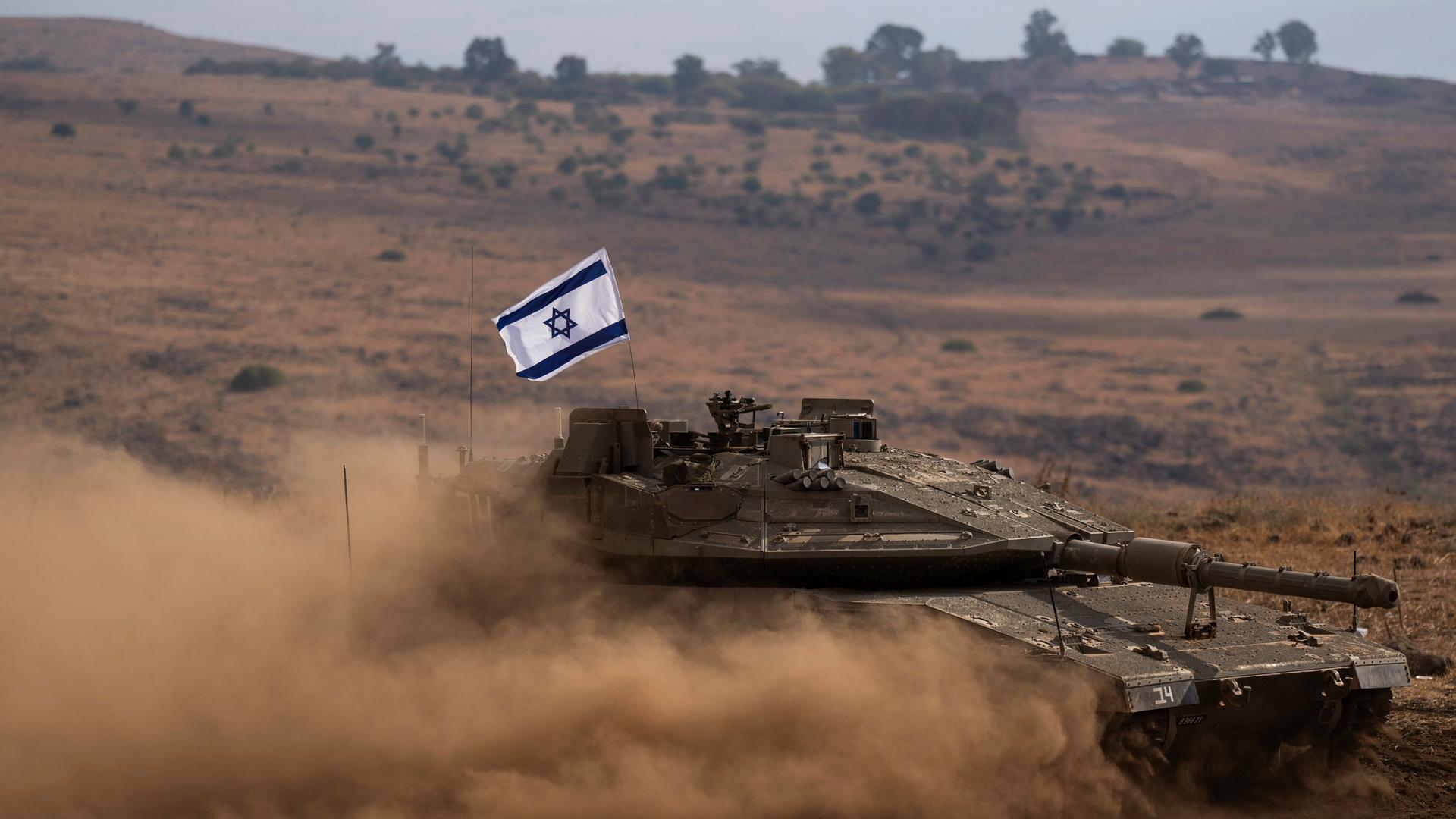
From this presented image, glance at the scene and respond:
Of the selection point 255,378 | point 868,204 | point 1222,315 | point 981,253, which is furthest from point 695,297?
point 255,378

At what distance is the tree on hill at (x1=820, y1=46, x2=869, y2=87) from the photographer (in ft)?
433

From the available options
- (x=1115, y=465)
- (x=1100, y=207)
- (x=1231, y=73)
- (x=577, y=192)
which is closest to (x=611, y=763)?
(x=1115, y=465)

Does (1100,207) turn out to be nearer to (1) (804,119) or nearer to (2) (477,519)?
(1) (804,119)

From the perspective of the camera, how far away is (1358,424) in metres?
48.8

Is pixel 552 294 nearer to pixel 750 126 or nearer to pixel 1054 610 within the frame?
pixel 1054 610

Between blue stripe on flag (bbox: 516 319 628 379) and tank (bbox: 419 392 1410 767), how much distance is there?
123cm

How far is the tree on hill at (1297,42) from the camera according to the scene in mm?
142625

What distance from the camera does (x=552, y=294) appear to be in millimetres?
14273

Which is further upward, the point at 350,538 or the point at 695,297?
the point at 350,538

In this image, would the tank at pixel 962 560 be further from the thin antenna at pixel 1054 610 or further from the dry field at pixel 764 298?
the dry field at pixel 764 298

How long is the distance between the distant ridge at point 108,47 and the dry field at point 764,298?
71.7 ft

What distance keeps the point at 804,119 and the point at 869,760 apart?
91972mm

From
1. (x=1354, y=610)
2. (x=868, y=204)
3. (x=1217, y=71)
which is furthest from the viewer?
(x=1217, y=71)

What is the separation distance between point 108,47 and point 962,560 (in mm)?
120780
